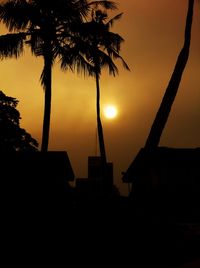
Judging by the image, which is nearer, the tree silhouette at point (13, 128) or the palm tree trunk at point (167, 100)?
the palm tree trunk at point (167, 100)

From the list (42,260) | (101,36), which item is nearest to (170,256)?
(42,260)

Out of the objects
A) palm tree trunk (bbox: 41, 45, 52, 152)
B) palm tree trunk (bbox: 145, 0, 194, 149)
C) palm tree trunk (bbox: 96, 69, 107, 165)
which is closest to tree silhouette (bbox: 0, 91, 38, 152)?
palm tree trunk (bbox: 41, 45, 52, 152)

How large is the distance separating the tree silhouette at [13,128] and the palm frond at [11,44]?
3.32 meters

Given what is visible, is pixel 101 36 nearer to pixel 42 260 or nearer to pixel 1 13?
pixel 1 13

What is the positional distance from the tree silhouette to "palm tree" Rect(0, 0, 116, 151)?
2.83m

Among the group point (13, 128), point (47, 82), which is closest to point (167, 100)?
point (47, 82)

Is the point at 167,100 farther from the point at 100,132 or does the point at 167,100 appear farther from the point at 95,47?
the point at 100,132

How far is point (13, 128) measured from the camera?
19.5m

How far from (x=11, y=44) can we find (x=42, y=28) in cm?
147

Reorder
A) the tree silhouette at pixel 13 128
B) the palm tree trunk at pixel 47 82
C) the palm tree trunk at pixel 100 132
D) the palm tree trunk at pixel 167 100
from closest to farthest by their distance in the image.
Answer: the palm tree trunk at pixel 167 100 → the palm tree trunk at pixel 47 82 → the tree silhouette at pixel 13 128 → the palm tree trunk at pixel 100 132

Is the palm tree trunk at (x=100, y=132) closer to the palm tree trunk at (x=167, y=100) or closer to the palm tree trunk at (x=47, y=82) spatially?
the palm tree trunk at (x=47, y=82)

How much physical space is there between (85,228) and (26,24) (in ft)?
34.8

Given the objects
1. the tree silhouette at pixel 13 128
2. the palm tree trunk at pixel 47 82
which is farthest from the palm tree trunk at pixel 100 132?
the palm tree trunk at pixel 47 82

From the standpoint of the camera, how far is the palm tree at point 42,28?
17.3 meters
